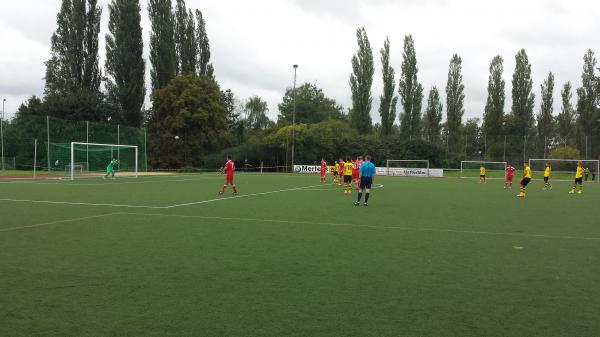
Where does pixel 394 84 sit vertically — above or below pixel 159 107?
above

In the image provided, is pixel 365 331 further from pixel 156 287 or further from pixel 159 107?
pixel 159 107

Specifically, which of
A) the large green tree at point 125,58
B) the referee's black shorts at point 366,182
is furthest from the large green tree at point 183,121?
the referee's black shorts at point 366,182

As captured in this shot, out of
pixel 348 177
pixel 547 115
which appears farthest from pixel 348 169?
pixel 547 115

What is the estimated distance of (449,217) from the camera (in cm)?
1309

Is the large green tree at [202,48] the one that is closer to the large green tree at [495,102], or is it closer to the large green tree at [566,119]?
the large green tree at [495,102]

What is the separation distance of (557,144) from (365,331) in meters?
73.3

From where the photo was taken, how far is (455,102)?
65.2 meters

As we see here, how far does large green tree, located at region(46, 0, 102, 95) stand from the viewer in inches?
2099

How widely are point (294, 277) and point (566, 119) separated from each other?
3034 inches

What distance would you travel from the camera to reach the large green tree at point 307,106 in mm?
88000

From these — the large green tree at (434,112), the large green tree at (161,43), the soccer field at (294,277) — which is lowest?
the soccer field at (294,277)

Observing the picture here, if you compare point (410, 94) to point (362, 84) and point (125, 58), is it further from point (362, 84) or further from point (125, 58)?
point (125, 58)

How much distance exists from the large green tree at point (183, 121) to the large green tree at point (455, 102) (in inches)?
1246

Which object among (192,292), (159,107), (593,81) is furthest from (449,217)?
(593,81)
